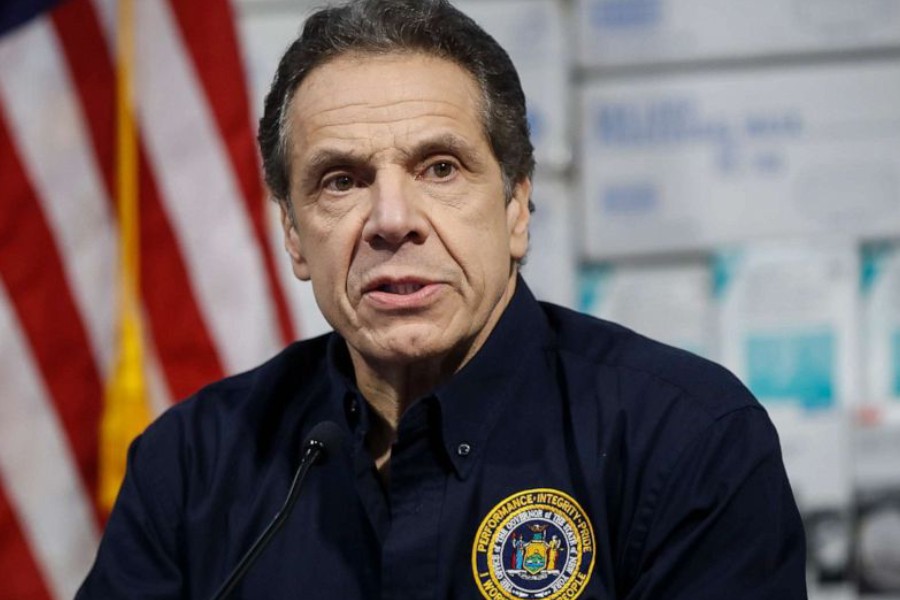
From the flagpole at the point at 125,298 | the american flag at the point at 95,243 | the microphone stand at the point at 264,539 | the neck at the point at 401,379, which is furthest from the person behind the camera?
the american flag at the point at 95,243

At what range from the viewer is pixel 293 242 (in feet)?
5.09

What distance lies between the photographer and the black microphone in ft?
4.09

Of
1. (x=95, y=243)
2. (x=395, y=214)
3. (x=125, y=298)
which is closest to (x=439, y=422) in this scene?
(x=395, y=214)

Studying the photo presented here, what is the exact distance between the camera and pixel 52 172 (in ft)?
8.54

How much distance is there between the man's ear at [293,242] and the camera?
1.55 m

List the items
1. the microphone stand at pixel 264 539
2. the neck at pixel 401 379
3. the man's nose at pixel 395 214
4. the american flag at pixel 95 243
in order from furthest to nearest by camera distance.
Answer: the american flag at pixel 95 243 < the neck at pixel 401 379 < the man's nose at pixel 395 214 < the microphone stand at pixel 264 539

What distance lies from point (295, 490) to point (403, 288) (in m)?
0.25

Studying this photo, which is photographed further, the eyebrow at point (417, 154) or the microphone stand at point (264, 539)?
the eyebrow at point (417, 154)

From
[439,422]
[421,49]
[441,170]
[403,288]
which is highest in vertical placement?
[421,49]

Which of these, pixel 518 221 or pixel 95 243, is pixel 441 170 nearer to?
pixel 518 221

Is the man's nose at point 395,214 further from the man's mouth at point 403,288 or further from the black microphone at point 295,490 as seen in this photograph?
the black microphone at point 295,490

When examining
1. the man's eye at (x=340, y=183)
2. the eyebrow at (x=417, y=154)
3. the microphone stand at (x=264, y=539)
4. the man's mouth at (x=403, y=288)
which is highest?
the eyebrow at (x=417, y=154)

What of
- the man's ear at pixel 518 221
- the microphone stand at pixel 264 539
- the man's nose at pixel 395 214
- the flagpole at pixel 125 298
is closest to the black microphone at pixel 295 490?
the microphone stand at pixel 264 539

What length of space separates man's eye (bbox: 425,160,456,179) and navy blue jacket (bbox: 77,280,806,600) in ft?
0.63
